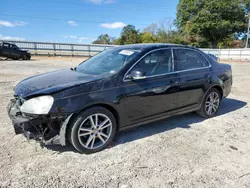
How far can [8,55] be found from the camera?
18656mm

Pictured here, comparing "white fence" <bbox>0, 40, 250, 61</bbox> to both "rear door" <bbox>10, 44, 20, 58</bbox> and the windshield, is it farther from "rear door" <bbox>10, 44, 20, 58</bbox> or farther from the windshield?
the windshield

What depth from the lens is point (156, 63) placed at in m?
3.72

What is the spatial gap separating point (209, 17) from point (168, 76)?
42.2 metres

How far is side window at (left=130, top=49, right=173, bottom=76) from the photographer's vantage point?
351 centimetres

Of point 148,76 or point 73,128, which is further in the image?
point 148,76

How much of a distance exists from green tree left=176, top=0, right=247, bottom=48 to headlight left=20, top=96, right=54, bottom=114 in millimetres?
43489

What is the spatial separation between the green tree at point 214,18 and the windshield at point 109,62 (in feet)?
137

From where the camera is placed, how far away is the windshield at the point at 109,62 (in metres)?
3.45

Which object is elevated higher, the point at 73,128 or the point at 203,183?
the point at 73,128

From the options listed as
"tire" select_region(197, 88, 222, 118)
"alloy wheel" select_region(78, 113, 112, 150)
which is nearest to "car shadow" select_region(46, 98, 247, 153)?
"tire" select_region(197, 88, 222, 118)

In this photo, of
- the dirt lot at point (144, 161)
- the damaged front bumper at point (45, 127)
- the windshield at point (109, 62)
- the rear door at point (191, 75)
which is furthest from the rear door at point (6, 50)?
the rear door at point (191, 75)

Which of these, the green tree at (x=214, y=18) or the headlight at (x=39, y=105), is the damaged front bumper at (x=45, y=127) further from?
the green tree at (x=214, y=18)

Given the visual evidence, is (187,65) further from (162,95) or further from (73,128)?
(73,128)

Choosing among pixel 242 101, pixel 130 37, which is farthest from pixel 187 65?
pixel 130 37
